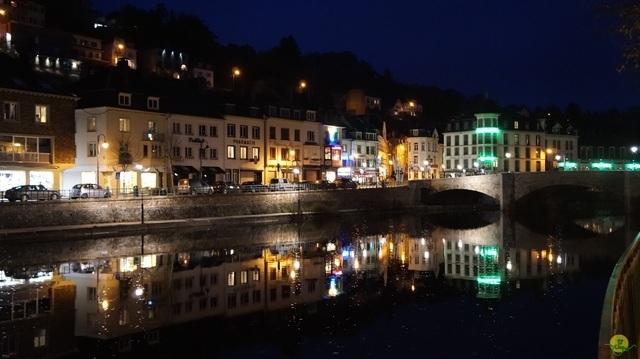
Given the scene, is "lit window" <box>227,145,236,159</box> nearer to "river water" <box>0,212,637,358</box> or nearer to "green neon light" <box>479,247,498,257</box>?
"river water" <box>0,212,637,358</box>

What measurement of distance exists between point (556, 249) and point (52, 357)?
107 feet

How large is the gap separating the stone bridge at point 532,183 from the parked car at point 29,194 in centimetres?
4571

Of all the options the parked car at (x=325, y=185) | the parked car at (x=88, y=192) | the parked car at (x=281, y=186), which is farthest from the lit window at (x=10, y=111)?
the parked car at (x=325, y=185)

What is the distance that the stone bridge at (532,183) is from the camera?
64188 millimetres

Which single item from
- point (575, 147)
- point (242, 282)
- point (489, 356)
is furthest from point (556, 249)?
point (575, 147)

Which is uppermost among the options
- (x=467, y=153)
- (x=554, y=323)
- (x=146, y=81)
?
(x=146, y=81)

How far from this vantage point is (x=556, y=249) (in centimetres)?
3941

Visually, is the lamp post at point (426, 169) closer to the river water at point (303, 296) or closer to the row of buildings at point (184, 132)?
the row of buildings at point (184, 132)

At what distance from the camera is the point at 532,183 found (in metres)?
67.4

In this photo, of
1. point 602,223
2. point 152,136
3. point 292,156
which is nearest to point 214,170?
point 152,136

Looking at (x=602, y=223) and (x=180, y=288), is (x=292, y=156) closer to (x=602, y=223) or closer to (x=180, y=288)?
(x=602, y=223)

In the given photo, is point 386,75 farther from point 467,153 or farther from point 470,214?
point 470,214

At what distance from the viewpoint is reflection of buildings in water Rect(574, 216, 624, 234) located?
170 ft

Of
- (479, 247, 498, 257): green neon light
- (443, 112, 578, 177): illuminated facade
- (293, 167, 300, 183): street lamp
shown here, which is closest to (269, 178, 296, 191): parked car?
(293, 167, 300, 183): street lamp
